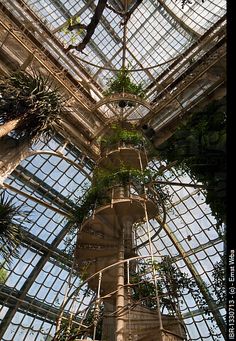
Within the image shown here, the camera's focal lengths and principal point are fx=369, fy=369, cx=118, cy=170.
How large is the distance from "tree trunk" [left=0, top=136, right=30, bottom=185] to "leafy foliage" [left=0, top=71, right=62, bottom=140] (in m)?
0.26

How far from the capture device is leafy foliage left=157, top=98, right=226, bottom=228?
4613 mm

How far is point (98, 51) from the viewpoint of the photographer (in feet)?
71.6

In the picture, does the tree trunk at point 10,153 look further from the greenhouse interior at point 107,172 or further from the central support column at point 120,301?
the central support column at point 120,301

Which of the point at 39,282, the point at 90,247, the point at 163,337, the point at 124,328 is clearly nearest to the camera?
the point at 163,337

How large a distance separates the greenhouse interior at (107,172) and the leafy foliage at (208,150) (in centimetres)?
6

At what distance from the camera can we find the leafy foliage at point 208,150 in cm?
461

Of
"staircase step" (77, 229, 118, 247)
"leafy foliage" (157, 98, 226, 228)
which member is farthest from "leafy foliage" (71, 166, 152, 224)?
"leafy foliage" (157, 98, 226, 228)

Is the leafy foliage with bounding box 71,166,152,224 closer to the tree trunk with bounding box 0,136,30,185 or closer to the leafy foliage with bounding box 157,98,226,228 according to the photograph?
the tree trunk with bounding box 0,136,30,185

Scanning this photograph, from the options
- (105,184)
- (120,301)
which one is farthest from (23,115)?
(120,301)

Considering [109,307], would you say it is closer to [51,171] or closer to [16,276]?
[16,276]

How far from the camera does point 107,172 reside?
11.5 metres

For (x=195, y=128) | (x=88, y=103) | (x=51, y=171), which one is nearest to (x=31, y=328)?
(x=51, y=171)

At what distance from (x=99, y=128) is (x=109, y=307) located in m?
8.96

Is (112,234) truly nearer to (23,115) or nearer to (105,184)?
(105,184)
